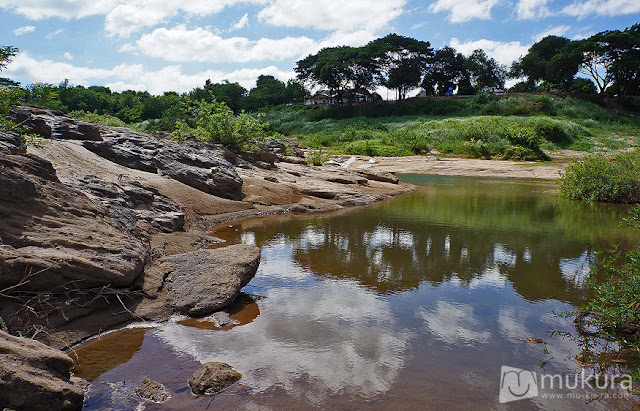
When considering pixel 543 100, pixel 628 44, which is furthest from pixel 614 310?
pixel 628 44

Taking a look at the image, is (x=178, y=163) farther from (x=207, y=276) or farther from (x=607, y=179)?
(x=607, y=179)

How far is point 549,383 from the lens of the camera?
395 cm

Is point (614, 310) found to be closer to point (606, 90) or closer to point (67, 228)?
point (67, 228)

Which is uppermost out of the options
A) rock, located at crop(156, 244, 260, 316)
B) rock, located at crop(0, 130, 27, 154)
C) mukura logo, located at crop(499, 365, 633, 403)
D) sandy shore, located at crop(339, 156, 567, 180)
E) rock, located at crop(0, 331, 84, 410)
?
rock, located at crop(0, 130, 27, 154)

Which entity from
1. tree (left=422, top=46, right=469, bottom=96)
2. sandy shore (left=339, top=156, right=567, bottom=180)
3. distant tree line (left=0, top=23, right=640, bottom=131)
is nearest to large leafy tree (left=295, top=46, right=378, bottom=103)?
distant tree line (left=0, top=23, right=640, bottom=131)

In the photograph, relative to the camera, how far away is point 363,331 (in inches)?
192

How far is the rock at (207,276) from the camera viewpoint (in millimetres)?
5199

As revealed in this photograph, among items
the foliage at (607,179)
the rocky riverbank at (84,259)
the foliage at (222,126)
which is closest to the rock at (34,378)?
the rocky riverbank at (84,259)

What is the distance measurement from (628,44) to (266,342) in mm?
52753

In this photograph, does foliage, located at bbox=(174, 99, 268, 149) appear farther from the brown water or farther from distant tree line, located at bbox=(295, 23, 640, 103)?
distant tree line, located at bbox=(295, 23, 640, 103)

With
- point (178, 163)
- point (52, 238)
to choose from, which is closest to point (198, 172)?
point (178, 163)

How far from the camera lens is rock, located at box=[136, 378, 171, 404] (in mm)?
3554

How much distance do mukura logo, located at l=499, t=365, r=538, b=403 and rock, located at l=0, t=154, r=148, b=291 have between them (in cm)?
418

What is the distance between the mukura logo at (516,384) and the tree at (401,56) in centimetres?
5320
